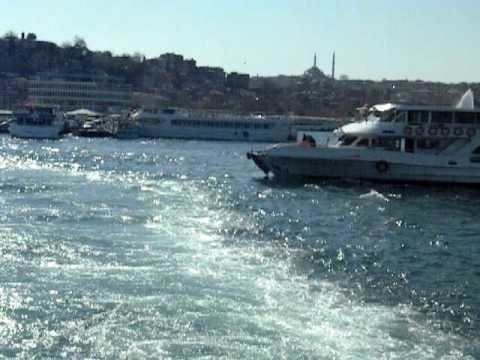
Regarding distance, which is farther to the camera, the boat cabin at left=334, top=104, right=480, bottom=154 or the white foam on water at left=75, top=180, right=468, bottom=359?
the boat cabin at left=334, top=104, right=480, bottom=154

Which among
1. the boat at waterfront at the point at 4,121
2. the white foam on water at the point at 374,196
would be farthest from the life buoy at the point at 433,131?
the boat at waterfront at the point at 4,121

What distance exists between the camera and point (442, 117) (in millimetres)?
38312

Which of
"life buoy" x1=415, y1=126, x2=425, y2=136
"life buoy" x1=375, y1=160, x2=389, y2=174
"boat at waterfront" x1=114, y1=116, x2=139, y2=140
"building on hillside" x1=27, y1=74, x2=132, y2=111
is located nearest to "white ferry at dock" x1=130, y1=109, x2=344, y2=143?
"boat at waterfront" x1=114, y1=116, x2=139, y2=140

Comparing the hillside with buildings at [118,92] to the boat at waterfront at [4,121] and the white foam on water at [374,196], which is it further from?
the white foam on water at [374,196]

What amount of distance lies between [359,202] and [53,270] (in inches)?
649

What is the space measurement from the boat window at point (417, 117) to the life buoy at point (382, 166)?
239 centimetres

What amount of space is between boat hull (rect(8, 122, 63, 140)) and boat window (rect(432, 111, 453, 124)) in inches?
2160

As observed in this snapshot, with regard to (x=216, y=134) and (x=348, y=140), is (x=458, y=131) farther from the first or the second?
(x=216, y=134)

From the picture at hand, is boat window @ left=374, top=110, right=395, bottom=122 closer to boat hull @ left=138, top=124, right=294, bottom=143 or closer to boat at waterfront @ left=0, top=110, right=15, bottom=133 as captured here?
boat hull @ left=138, top=124, right=294, bottom=143

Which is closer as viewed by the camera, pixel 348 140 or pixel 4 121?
pixel 348 140

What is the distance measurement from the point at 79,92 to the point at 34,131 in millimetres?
66052

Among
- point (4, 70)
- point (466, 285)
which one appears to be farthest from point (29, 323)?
point (4, 70)

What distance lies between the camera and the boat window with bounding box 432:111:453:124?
38.2 m

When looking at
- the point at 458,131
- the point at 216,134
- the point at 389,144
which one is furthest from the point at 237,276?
the point at 216,134
